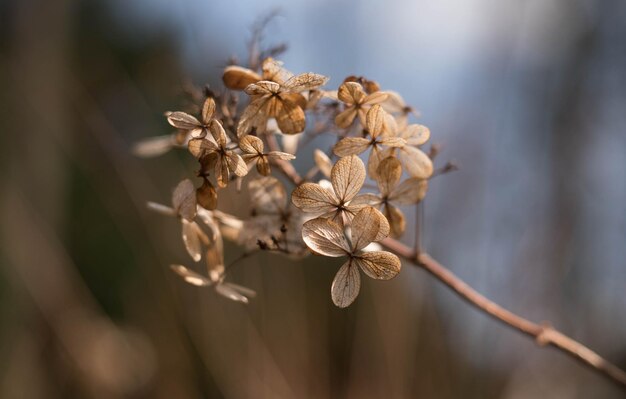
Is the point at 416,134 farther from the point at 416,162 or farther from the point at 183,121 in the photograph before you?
the point at 183,121

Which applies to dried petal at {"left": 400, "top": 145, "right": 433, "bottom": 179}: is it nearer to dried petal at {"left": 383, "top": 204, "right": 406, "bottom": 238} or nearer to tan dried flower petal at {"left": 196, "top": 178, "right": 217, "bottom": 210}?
dried petal at {"left": 383, "top": 204, "right": 406, "bottom": 238}

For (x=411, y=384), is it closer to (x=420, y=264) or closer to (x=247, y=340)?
(x=247, y=340)

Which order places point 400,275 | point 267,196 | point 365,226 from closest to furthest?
point 365,226, point 267,196, point 400,275

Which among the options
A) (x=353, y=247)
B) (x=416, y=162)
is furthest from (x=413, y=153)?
(x=353, y=247)

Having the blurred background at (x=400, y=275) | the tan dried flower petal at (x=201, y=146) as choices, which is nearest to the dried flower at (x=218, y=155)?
the tan dried flower petal at (x=201, y=146)

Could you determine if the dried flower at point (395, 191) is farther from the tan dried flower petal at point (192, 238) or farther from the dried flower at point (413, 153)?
Result: the tan dried flower petal at point (192, 238)

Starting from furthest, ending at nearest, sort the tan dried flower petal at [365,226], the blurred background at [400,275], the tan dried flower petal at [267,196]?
the blurred background at [400,275] < the tan dried flower petal at [267,196] < the tan dried flower petal at [365,226]

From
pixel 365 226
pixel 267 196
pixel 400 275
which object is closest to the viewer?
pixel 365 226

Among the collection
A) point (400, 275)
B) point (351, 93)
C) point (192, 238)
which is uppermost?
point (351, 93)
